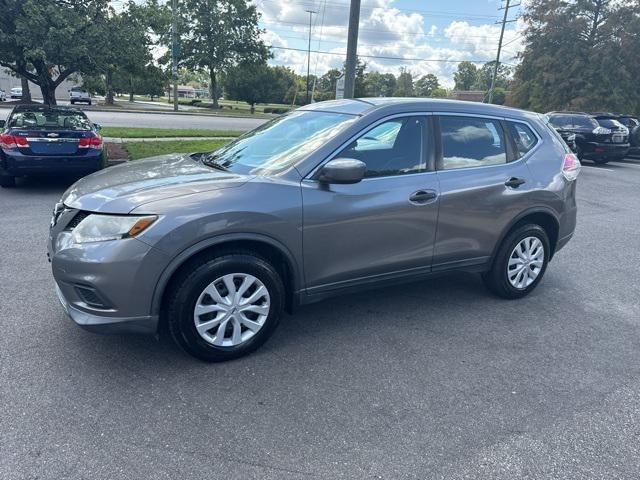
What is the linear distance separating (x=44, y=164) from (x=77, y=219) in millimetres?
5636

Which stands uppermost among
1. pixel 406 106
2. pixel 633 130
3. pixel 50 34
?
pixel 50 34

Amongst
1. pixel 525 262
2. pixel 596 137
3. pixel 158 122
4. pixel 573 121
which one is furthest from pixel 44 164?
pixel 158 122

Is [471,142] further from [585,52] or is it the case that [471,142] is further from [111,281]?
[585,52]

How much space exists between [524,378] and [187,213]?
7.97 feet

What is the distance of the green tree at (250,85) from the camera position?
184 ft

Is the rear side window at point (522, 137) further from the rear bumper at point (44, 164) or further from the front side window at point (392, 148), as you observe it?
the rear bumper at point (44, 164)

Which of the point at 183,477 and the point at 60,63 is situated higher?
the point at 60,63

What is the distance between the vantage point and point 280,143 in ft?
12.8

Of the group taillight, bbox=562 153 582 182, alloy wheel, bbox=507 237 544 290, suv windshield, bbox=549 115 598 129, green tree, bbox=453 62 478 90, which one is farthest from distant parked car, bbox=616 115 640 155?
green tree, bbox=453 62 478 90

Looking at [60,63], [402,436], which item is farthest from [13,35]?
[402,436]

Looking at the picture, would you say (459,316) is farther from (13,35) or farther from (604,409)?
(13,35)

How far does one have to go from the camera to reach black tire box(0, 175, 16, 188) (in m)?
8.13

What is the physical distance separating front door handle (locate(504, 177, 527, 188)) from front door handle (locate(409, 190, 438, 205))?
81cm

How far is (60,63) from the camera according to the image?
1077 cm
